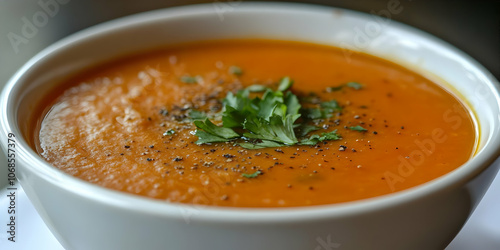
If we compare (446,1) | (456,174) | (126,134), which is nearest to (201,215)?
(456,174)

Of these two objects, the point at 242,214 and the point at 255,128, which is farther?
the point at 255,128

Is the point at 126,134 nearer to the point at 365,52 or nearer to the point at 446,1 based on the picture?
the point at 365,52

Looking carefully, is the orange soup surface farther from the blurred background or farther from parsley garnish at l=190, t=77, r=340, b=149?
the blurred background

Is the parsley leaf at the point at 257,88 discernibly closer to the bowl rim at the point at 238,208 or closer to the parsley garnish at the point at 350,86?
the parsley garnish at the point at 350,86

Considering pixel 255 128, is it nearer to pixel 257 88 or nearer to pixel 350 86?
pixel 257 88

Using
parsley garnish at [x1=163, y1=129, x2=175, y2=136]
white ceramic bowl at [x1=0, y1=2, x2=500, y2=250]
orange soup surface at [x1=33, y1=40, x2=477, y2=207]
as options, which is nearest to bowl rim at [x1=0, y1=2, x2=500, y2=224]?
white ceramic bowl at [x1=0, y1=2, x2=500, y2=250]

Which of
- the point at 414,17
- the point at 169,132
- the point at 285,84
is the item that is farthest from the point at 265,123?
the point at 414,17
